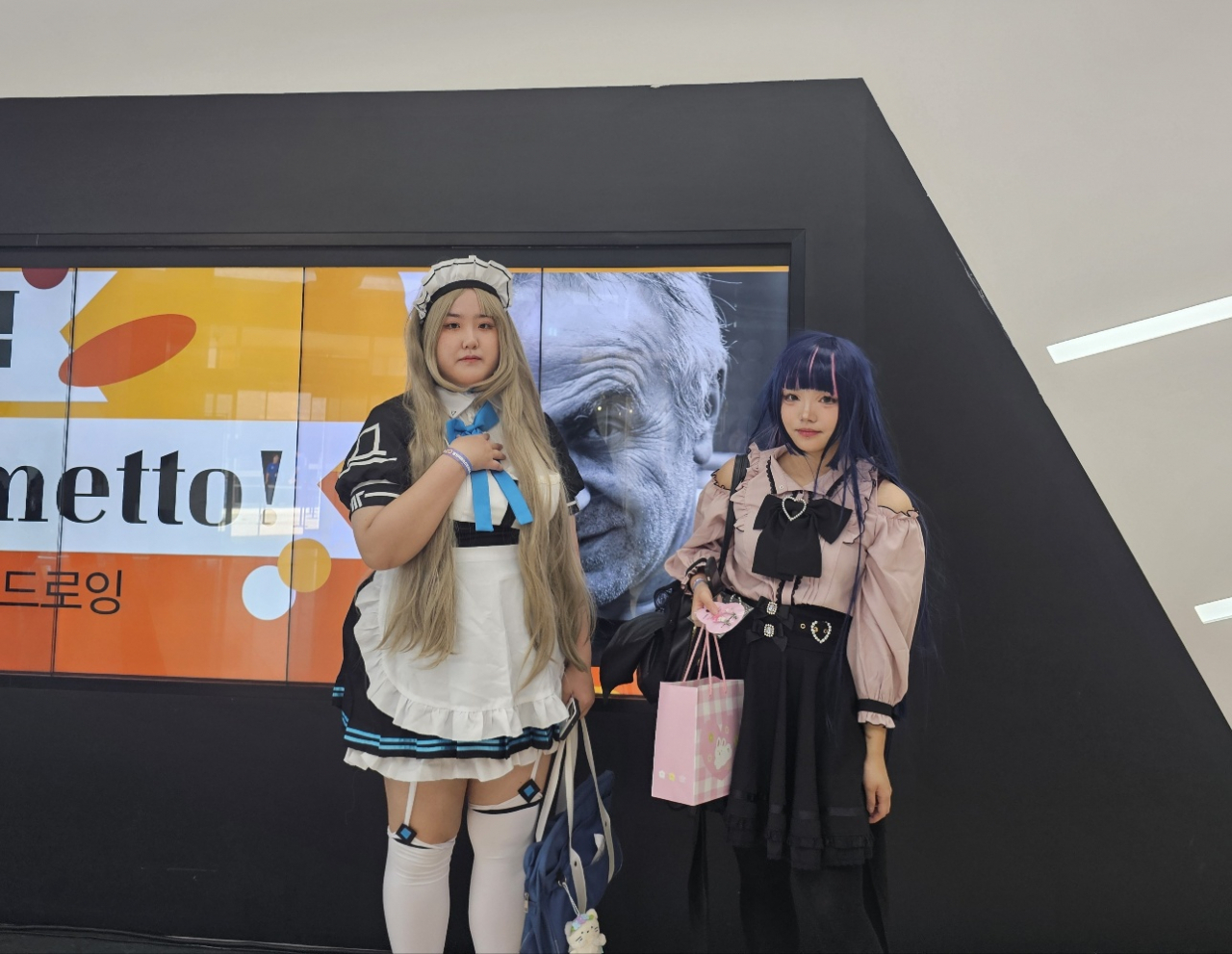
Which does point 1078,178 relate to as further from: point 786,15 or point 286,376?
point 286,376

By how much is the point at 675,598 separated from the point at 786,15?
1.87m

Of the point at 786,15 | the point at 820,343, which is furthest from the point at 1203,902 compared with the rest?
the point at 786,15

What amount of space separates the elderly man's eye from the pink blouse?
32.0 inches

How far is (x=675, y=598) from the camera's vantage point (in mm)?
2111

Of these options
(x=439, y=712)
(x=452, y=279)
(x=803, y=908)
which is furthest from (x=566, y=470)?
(x=803, y=908)

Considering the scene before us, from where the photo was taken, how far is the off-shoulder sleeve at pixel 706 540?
2.09m

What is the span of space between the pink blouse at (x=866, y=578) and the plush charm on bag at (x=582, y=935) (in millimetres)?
730

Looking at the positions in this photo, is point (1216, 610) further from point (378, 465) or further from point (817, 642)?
point (378, 465)

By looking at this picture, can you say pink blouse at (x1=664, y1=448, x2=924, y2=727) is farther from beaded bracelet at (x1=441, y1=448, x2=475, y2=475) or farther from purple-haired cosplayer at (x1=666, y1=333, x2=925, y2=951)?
beaded bracelet at (x1=441, y1=448, x2=475, y2=475)

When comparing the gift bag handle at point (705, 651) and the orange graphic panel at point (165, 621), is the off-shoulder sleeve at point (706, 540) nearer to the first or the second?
the gift bag handle at point (705, 651)

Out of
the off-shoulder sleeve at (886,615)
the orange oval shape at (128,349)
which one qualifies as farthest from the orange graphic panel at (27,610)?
the off-shoulder sleeve at (886,615)

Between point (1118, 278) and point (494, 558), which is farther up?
point (1118, 278)

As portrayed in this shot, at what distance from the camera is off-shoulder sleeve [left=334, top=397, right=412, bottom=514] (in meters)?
1.88

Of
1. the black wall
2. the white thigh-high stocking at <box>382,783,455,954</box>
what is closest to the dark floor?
the black wall
